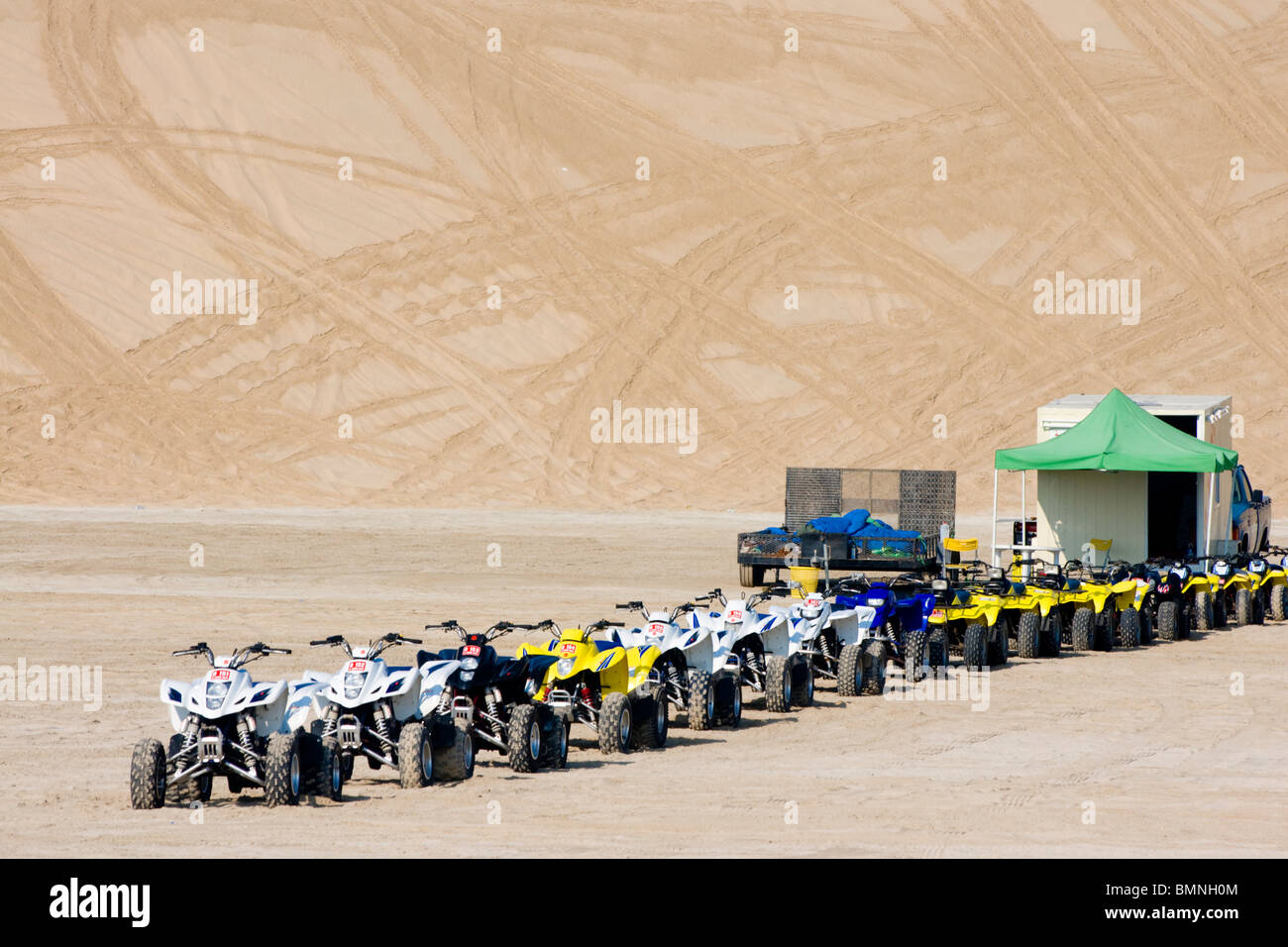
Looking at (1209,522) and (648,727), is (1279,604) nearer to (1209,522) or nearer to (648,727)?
(1209,522)

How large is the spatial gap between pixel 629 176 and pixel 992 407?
1359 centimetres

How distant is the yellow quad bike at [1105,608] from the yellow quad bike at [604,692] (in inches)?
316

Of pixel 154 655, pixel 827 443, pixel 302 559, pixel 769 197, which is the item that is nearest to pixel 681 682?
pixel 154 655

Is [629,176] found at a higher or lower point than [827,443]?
higher

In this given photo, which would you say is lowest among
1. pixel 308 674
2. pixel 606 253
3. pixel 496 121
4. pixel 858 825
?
pixel 858 825

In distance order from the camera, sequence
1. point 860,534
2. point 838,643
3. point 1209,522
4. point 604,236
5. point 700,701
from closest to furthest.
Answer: point 700,701
point 838,643
point 1209,522
point 860,534
point 604,236

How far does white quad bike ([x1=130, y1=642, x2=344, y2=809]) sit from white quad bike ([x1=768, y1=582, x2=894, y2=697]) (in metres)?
5.85

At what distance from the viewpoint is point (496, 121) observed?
54844 millimetres

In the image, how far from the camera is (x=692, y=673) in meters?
14.0

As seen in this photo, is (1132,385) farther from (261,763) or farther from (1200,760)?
(261,763)

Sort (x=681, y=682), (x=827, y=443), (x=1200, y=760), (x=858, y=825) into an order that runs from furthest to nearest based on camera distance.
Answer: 1. (x=827, y=443)
2. (x=681, y=682)
3. (x=1200, y=760)
4. (x=858, y=825)

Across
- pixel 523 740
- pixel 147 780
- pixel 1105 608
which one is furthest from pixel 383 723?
pixel 1105 608

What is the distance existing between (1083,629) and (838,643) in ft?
14.2

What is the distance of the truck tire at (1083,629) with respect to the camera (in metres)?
19.6
